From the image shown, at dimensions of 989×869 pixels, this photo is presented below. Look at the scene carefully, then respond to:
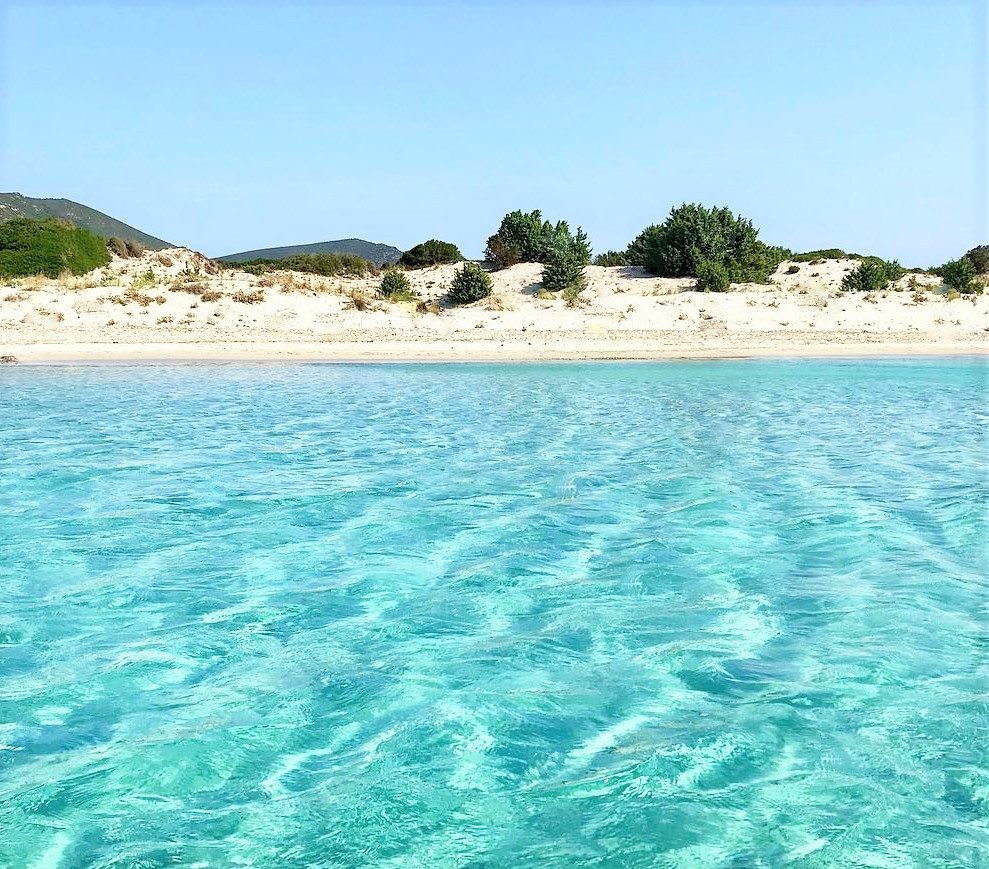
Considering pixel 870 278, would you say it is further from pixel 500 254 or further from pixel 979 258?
pixel 500 254

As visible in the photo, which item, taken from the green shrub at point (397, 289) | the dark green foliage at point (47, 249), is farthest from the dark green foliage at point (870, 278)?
the dark green foliage at point (47, 249)

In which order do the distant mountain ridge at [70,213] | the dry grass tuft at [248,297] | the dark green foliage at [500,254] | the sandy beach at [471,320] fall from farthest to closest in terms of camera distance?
the distant mountain ridge at [70,213]
the dark green foliage at [500,254]
the dry grass tuft at [248,297]
the sandy beach at [471,320]

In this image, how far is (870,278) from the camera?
120ft

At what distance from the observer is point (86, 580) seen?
6.00m

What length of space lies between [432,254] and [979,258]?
24207 millimetres

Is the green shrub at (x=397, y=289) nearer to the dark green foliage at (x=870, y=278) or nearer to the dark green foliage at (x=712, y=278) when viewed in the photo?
the dark green foliage at (x=712, y=278)

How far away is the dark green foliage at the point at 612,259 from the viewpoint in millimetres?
42938

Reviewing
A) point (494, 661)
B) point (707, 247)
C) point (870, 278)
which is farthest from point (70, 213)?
point (494, 661)

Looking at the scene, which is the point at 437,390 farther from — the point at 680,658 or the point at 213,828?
the point at 213,828

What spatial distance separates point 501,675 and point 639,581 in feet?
5.58

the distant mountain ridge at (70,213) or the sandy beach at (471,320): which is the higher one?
the distant mountain ridge at (70,213)

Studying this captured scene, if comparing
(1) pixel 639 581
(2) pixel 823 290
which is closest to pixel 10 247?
(2) pixel 823 290

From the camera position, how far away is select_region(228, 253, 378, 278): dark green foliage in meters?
43.8

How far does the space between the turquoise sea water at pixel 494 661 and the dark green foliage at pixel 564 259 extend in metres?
27.0
